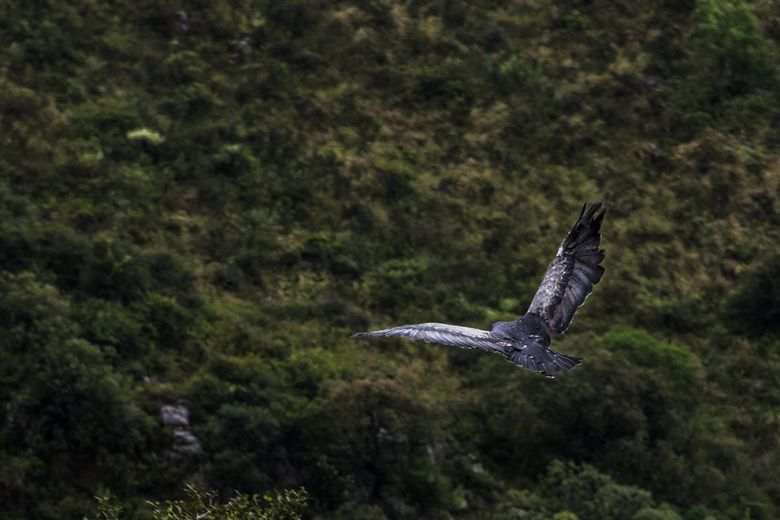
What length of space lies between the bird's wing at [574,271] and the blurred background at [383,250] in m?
10.2

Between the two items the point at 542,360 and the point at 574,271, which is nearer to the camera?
the point at 542,360

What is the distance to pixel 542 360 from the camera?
1627 centimetres

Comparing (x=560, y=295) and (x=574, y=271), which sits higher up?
(x=574, y=271)

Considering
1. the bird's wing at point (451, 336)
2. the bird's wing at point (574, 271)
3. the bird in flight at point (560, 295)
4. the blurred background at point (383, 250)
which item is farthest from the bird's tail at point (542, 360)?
the blurred background at point (383, 250)

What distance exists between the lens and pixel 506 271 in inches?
1588

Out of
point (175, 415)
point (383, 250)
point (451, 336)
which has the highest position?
point (451, 336)

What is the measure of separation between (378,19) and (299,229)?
11500 mm

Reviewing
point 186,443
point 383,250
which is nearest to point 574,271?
point 186,443

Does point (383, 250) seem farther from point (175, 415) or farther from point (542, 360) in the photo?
point (542, 360)

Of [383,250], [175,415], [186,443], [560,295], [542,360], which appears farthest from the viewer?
[383,250]

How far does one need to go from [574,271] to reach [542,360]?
2607 mm

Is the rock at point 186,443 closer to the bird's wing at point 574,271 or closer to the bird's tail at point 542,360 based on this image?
the bird's wing at point 574,271

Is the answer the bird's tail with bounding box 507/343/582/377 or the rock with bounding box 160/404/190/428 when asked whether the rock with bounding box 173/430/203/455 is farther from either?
the bird's tail with bounding box 507/343/582/377

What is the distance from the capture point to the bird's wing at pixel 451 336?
16109mm
